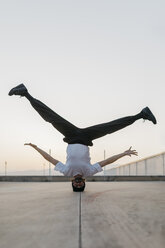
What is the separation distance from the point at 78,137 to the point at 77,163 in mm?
634

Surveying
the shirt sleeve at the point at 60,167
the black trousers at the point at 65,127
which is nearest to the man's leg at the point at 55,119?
the black trousers at the point at 65,127

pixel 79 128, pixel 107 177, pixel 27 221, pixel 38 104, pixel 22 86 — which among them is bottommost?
pixel 107 177

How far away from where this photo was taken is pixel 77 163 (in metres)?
4.95

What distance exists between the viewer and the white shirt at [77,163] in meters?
4.94

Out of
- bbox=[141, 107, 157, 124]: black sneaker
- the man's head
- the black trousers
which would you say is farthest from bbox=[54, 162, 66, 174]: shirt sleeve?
bbox=[141, 107, 157, 124]: black sneaker

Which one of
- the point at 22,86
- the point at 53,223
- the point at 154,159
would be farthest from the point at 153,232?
the point at 154,159

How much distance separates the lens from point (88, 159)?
16.9 ft

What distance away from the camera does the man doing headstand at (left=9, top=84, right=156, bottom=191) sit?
4984 millimetres

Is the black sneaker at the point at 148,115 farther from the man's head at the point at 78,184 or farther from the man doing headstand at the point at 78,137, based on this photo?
the man's head at the point at 78,184

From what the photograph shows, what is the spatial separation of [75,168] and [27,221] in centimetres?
300

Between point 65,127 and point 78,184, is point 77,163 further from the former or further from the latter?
point 65,127

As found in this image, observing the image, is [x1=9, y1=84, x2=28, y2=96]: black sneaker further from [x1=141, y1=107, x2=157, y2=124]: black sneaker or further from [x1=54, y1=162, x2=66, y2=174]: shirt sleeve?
[x1=141, y1=107, x2=157, y2=124]: black sneaker

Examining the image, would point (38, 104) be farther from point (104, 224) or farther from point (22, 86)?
point (104, 224)

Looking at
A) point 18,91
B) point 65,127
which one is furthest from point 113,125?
point 18,91
